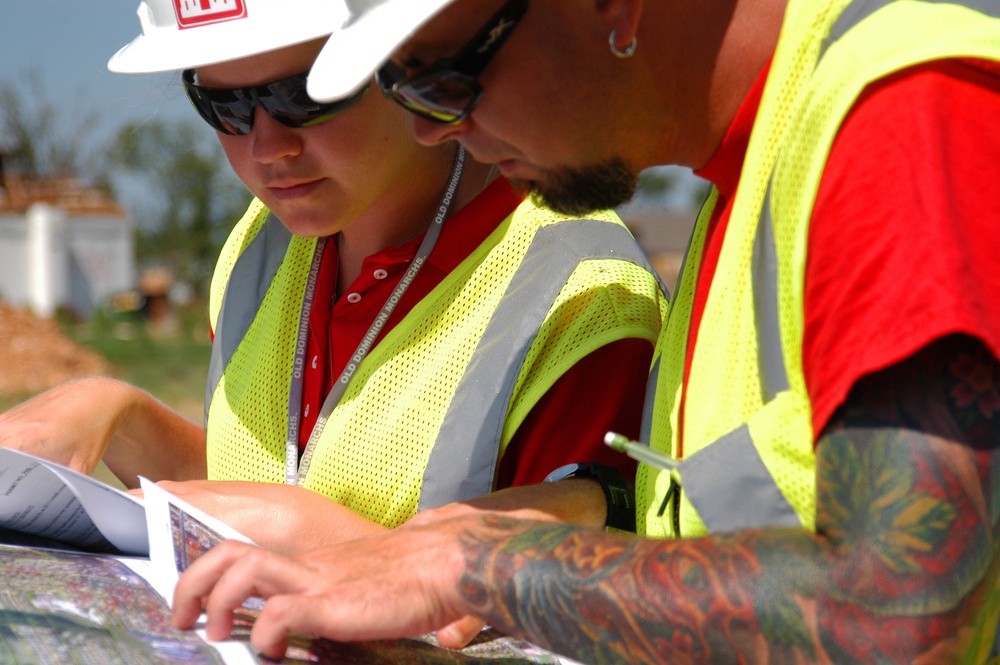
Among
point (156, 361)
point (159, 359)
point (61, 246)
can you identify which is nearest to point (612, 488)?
point (156, 361)

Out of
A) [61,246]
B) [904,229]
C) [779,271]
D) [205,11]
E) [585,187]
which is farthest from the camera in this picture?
[61,246]

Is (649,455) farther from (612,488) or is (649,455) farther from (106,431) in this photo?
(106,431)

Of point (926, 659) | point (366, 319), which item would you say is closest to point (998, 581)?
point (926, 659)

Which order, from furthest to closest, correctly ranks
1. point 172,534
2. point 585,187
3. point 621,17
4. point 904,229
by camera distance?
point 172,534, point 585,187, point 621,17, point 904,229

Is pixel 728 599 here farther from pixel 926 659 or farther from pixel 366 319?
pixel 366 319

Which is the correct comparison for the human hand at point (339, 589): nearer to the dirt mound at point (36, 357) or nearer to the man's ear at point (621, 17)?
the man's ear at point (621, 17)

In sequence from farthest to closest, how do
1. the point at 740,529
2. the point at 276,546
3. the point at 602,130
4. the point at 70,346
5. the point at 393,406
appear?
the point at 70,346, the point at 393,406, the point at 276,546, the point at 602,130, the point at 740,529

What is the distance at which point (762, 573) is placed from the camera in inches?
47.2

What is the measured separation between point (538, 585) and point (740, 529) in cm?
24

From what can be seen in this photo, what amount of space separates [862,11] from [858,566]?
0.63m

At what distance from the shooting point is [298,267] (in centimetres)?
259

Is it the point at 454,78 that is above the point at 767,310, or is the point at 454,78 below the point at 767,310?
above

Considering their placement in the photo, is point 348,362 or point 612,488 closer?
point 612,488

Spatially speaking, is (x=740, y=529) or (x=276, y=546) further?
(x=276, y=546)
